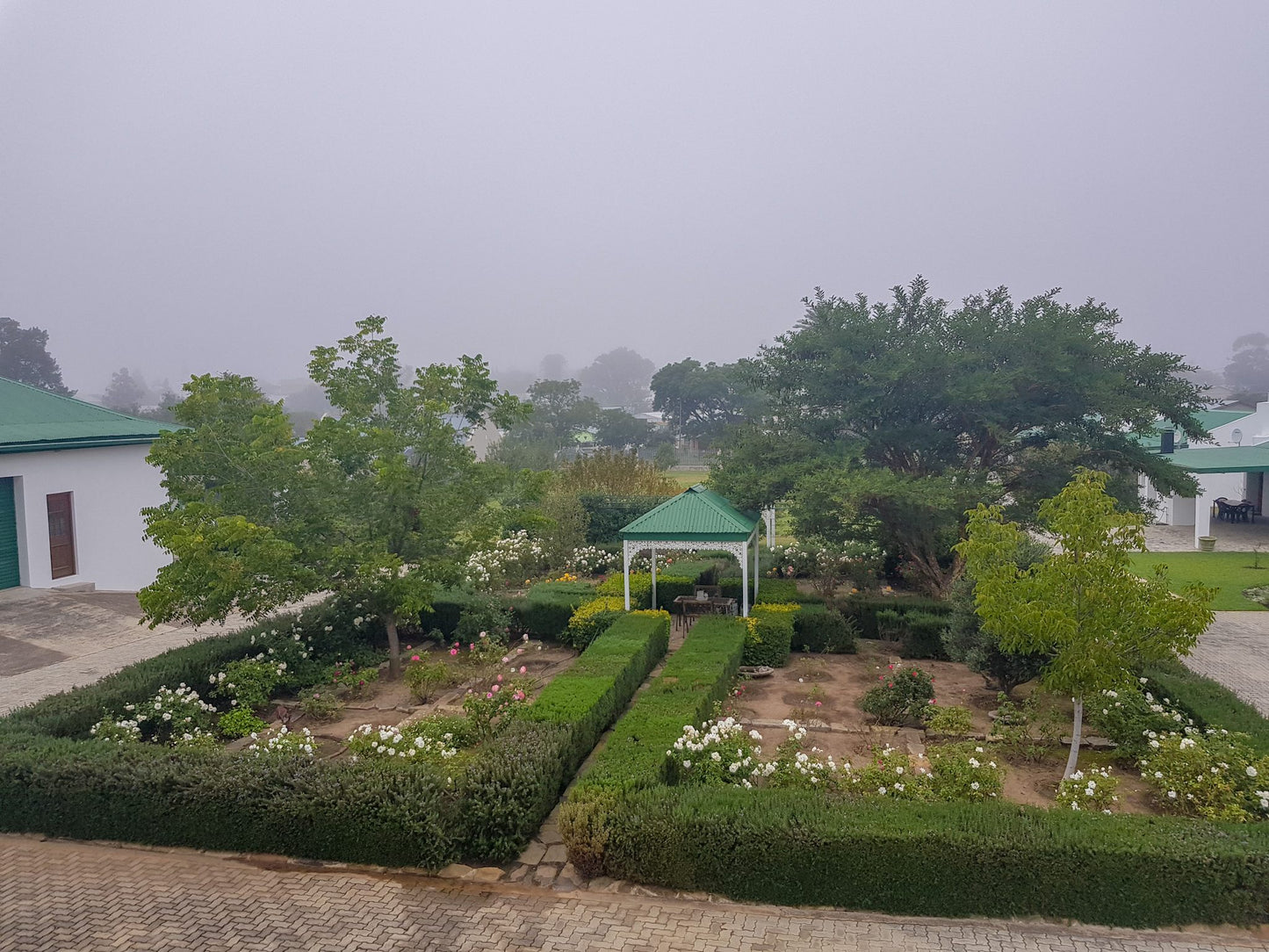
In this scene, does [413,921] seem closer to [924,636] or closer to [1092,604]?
[1092,604]

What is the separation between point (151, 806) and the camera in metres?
7.33

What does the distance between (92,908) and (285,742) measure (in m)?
2.38

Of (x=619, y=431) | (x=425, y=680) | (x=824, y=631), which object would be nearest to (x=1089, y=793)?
(x=824, y=631)

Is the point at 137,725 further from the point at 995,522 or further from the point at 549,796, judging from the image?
the point at 995,522

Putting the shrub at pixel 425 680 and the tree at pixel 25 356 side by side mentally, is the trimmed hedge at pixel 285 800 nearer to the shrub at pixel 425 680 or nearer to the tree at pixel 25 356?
the shrub at pixel 425 680

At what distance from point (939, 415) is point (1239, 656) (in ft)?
21.8

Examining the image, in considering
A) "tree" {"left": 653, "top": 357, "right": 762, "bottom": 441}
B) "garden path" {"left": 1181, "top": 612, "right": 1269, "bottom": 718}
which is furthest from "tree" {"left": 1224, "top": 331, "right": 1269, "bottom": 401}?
"garden path" {"left": 1181, "top": 612, "right": 1269, "bottom": 718}

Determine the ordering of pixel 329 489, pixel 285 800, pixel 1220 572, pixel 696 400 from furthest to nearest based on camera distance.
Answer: pixel 696 400, pixel 1220 572, pixel 329 489, pixel 285 800

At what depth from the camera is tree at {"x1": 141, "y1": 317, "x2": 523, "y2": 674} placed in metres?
10.4

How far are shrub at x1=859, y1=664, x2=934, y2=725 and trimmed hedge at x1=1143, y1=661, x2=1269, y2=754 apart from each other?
2.67 meters

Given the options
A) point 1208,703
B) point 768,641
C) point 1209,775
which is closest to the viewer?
point 1209,775

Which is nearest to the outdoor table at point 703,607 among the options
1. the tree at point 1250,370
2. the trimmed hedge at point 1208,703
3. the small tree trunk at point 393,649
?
the small tree trunk at point 393,649

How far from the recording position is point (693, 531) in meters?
14.1

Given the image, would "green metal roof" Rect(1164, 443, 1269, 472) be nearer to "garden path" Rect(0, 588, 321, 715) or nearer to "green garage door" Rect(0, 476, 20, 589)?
"garden path" Rect(0, 588, 321, 715)
